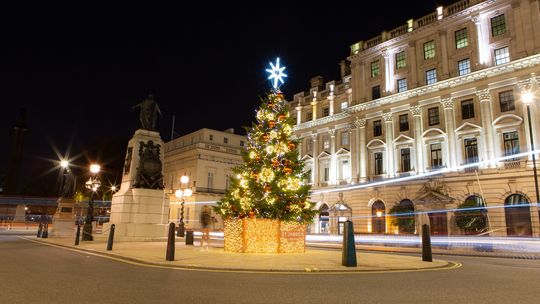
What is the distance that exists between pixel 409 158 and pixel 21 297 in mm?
38070

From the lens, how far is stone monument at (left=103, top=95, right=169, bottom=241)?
2170 cm

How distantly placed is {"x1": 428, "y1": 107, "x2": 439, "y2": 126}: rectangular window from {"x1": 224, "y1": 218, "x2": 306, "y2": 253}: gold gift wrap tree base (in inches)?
1088

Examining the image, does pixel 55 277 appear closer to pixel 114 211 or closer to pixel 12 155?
pixel 114 211

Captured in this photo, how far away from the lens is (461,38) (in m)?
36.9

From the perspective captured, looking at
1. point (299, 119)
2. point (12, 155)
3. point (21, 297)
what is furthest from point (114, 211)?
point (12, 155)

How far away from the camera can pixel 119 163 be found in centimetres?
6894

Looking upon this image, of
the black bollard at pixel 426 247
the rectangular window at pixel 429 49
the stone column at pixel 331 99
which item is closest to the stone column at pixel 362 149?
the stone column at pixel 331 99

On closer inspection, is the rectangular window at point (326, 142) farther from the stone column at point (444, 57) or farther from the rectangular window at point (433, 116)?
the stone column at point (444, 57)

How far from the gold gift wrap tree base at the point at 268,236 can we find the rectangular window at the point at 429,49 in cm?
3073

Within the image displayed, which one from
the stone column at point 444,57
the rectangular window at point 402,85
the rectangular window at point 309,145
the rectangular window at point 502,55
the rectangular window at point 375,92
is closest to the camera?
the rectangular window at point 502,55

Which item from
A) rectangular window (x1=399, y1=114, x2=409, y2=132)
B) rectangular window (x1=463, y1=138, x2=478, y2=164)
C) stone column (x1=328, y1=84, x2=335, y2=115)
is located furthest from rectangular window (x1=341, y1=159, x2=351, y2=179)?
rectangular window (x1=463, y1=138, x2=478, y2=164)

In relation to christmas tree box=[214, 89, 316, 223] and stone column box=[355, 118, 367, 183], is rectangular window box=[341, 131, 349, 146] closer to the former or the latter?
stone column box=[355, 118, 367, 183]

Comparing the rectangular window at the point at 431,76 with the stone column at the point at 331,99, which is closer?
the rectangular window at the point at 431,76

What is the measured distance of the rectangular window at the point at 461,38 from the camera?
1437 inches
